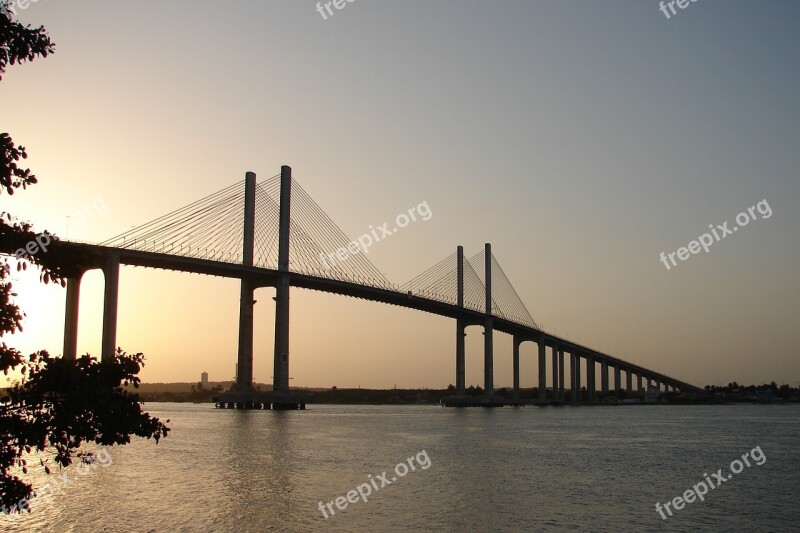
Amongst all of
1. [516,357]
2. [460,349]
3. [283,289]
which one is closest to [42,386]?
[283,289]

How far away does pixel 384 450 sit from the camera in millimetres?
39812

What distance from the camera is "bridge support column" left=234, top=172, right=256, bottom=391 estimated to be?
68.9 meters

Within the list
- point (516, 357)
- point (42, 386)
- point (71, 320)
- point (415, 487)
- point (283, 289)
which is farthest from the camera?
point (516, 357)

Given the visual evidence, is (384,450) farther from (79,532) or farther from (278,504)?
(79,532)

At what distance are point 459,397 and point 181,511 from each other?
3571 inches

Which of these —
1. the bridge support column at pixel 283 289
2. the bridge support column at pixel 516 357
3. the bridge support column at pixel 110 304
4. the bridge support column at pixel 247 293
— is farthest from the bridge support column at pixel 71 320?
the bridge support column at pixel 516 357

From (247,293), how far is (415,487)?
47560mm

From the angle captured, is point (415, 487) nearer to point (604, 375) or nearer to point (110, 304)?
point (110, 304)

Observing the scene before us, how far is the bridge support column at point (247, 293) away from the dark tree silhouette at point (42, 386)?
6143cm

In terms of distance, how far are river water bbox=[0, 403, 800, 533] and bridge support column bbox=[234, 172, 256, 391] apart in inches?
990

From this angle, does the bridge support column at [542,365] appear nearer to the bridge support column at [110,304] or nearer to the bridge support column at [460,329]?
the bridge support column at [460,329]

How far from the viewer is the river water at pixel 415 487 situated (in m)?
20.2

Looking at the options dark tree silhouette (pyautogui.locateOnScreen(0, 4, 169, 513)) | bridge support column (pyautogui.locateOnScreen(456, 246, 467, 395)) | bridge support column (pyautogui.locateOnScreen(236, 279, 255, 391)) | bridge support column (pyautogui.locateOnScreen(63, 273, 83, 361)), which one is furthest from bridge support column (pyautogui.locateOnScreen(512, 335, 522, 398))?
dark tree silhouette (pyautogui.locateOnScreen(0, 4, 169, 513))

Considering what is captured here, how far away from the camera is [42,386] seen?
7.55 meters
